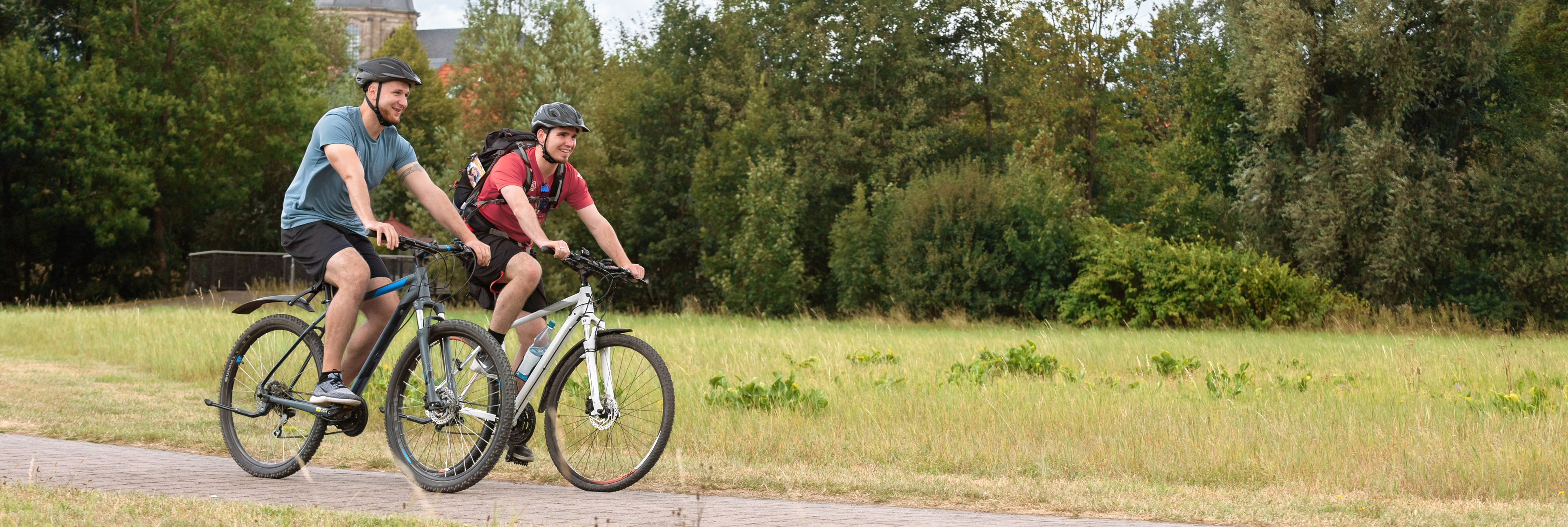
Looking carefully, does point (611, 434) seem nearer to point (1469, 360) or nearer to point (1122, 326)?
point (1469, 360)

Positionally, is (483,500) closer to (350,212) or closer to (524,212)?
(524,212)

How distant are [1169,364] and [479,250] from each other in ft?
27.2

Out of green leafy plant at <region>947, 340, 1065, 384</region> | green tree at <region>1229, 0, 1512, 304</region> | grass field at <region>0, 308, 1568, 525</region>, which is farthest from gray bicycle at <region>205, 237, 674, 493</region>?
green tree at <region>1229, 0, 1512, 304</region>

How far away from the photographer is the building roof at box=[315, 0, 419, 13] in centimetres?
10456

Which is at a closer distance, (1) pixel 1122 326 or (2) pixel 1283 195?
Result: (1) pixel 1122 326

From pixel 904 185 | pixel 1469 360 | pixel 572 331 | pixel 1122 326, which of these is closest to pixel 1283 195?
pixel 1122 326

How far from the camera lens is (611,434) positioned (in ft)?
19.8

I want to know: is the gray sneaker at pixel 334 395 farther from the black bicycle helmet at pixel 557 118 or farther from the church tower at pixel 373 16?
the church tower at pixel 373 16

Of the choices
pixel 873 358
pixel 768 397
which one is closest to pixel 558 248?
pixel 768 397

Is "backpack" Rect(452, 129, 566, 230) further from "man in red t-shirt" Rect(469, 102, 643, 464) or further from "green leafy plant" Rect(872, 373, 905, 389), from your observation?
"green leafy plant" Rect(872, 373, 905, 389)

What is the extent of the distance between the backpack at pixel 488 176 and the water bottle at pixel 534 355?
89 cm

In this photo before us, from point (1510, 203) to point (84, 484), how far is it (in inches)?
1067

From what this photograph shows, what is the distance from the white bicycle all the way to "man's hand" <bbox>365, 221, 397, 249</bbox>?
821mm

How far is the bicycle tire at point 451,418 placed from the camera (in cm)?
582
